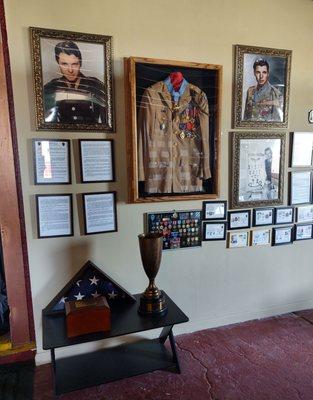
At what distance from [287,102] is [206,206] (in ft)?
3.32

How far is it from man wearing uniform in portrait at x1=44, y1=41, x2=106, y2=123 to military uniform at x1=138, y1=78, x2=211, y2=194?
294 millimetres

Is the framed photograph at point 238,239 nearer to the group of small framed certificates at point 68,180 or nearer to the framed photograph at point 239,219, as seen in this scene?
the framed photograph at point 239,219

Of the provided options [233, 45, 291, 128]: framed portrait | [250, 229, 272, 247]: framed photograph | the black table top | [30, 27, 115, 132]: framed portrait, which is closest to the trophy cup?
the black table top

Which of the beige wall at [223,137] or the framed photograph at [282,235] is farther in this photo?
the framed photograph at [282,235]

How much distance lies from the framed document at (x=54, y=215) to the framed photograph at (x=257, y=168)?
1.18 m

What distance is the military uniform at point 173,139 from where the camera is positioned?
191 centimetres

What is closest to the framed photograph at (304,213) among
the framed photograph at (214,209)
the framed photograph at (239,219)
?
the framed photograph at (239,219)

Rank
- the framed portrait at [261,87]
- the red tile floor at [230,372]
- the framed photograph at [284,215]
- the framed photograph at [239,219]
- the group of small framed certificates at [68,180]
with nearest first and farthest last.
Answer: the red tile floor at [230,372] < the group of small framed certificates at [68,180] < the framed portrait at [261,87] < the framed photograph at [239,219] < the framed photograph at [284,215]

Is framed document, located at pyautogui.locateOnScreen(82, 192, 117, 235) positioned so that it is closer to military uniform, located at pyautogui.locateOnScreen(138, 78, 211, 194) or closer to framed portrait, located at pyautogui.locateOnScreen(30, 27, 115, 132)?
military uniform, located at pyautogui.locateOnScreen(138, 78, 211, 194)

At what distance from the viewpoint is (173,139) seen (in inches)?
77.9

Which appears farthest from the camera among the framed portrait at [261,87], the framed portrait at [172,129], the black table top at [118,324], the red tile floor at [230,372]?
the framed portrait at [261,87]

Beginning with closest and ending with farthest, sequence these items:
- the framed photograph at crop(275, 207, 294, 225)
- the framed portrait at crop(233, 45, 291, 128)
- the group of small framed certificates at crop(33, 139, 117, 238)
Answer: the group of small framed certificates at crop(33, 139, 117, 238) < the framed portrait at crop(233, 45, 291, 128) < the framed photograph at crop(275, 207, 294, 225)

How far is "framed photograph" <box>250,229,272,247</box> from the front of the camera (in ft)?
7.58

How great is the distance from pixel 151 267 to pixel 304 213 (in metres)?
1.46
